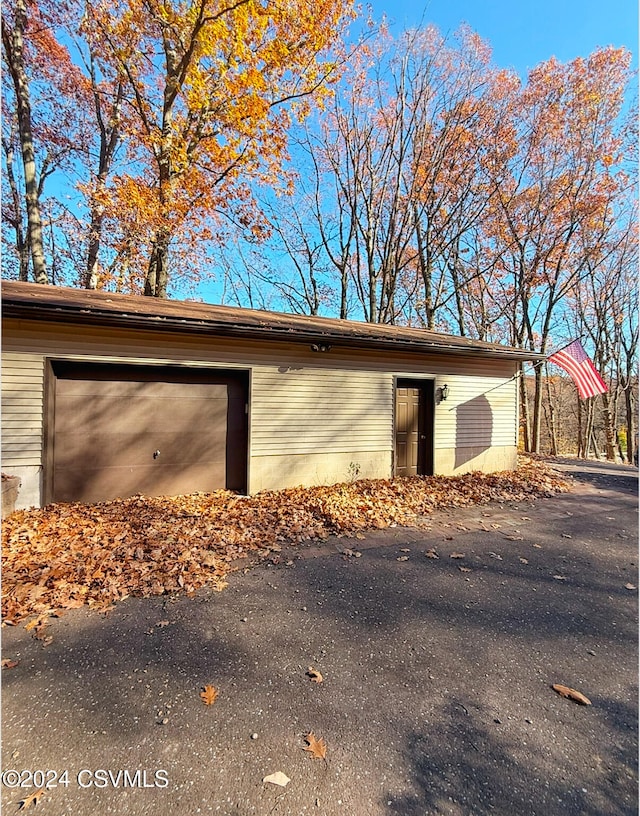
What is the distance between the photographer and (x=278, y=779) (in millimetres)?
1680

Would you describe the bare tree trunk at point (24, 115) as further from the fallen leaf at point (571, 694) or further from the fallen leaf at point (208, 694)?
the fallen leaf at point (571, 694)

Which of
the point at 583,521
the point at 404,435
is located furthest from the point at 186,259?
the point at 583,521

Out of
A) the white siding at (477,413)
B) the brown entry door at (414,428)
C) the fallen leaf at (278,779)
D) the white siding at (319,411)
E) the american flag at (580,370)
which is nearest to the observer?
the fallen leaf at (278,779)

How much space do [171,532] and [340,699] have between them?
10.1 feet

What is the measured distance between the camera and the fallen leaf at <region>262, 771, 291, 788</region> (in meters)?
1.66

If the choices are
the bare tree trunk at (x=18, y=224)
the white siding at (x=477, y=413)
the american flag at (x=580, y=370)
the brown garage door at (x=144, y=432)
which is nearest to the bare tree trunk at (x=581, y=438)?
the white siding at (x=477, y=413)

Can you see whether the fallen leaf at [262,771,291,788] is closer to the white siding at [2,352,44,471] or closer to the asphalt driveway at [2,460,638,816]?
the asphalt driveway at [2,460,638,816]

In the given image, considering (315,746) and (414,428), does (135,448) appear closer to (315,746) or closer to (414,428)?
(315,746)

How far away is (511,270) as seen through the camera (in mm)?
15352

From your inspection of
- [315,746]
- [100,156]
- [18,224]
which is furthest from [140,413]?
[18,224]

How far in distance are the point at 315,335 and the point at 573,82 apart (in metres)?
14.2

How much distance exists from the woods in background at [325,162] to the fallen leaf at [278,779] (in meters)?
11.4

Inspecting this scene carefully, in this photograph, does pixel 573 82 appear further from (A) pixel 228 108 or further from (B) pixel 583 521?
(B) pixel 583 521

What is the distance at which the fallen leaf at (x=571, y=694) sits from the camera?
7.24 feet
